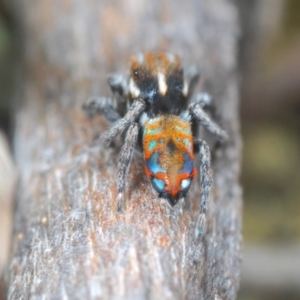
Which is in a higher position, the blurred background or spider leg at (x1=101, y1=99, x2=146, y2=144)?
the blurred background

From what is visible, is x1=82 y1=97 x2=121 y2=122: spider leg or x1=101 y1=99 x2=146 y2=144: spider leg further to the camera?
x1=82 y1=97 x2=121 y2=122: spider leg

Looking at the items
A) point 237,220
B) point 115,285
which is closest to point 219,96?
point 237,220

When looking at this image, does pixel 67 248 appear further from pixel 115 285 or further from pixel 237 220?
pixel 237 220

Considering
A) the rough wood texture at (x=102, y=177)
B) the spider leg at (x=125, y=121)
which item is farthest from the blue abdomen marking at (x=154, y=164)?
the spider leg at (x=125, y=121)

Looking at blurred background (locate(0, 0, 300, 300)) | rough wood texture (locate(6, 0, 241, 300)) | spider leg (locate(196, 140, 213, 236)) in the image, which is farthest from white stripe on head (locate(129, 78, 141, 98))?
blurred background (locate(0, 0, 300, 300))

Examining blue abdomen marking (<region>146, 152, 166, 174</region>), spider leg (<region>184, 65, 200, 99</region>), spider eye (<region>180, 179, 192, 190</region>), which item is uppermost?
spider leg (<region>184, 65, 200, 99</region>)

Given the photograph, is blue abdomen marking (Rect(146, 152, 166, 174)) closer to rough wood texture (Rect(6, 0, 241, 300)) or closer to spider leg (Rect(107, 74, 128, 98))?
rough wood texture (Rect(6, 0, 241, 300))

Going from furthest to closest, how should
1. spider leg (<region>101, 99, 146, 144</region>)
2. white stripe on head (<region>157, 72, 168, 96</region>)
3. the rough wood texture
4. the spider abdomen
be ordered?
white stripe on head (<region>157, 72, 168, 96</region>) → spider leg (<region>101, 99, 146, 144</region>) → the spider abdomen → the rough wood texture

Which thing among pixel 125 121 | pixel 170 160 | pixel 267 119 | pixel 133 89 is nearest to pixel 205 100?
pixel 133 89

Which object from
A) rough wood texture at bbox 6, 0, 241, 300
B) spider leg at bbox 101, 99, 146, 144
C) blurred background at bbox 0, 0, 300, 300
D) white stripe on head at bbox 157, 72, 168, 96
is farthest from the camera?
blurred background at bbox 0, 0, 300, 300
